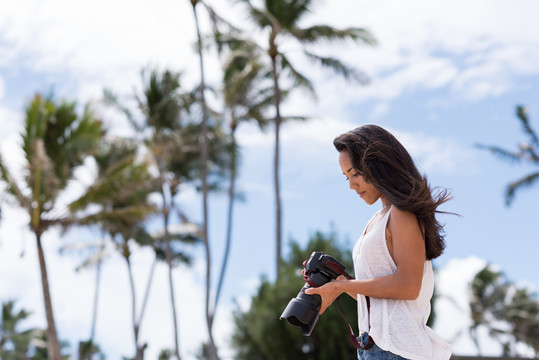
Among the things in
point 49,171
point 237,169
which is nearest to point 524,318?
point 237,169

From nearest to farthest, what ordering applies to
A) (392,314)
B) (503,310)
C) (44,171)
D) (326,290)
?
(392,314)
(326,290)
(44,171)
(503,310)

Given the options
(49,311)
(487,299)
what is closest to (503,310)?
(487,299)

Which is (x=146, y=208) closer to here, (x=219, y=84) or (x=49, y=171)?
(x=49, y=171)

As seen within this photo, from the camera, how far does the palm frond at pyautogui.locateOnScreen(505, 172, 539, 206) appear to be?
2561cm

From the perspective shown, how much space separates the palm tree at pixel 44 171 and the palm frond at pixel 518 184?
1625 cm

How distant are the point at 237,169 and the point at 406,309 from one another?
27096 millimetres

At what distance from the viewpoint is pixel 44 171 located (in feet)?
51.3

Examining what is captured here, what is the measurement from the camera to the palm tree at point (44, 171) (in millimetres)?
15750

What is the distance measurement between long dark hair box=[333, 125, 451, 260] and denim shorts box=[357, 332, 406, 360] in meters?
0.36

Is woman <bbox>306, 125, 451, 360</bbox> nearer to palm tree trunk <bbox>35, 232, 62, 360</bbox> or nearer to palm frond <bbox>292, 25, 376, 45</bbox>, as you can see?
palm tree trunk <bbox>35, 232, 62, 360</bbox>

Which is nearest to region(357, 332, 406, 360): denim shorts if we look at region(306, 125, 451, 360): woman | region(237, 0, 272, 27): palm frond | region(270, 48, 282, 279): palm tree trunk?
region(306, 125, 451, 360): woman

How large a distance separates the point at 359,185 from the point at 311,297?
0.43 metres

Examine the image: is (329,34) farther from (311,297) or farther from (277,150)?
(311,297)

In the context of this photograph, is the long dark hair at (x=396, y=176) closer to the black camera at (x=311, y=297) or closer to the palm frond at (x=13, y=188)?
the black camera at (x=311, y=297)
